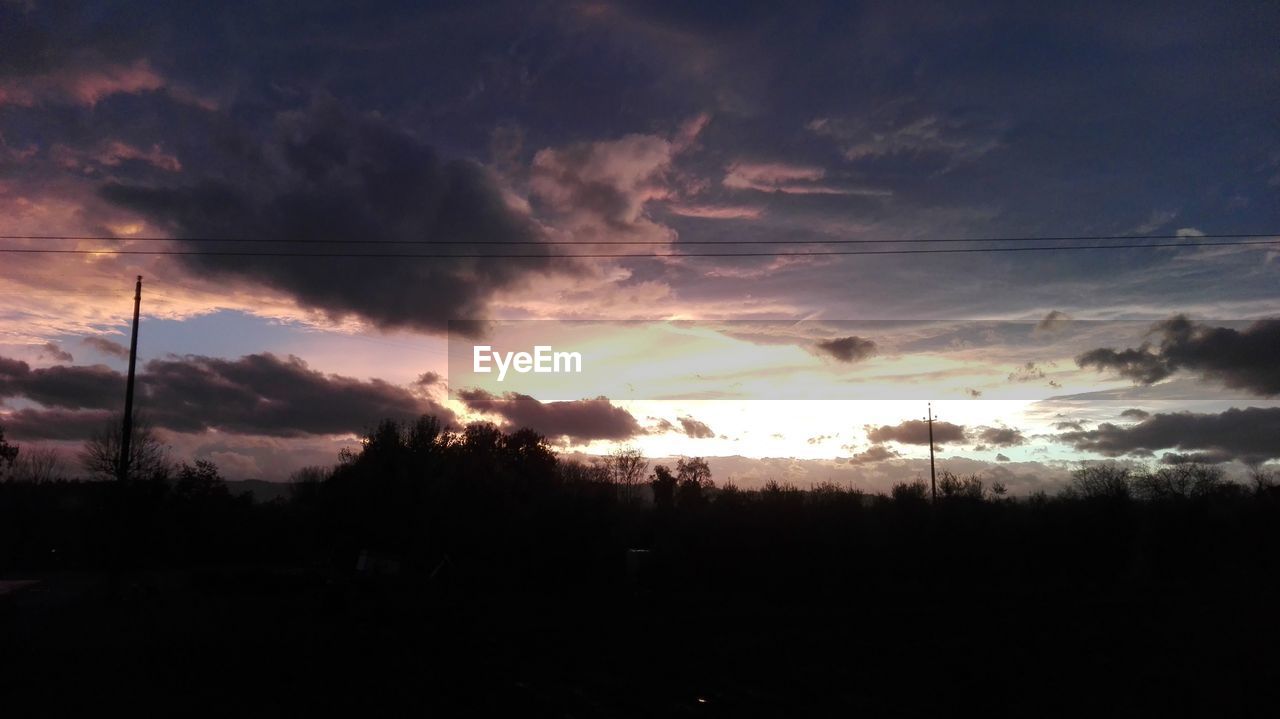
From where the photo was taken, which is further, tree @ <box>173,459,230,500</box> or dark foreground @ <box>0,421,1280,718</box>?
tree @ <box>173,459,230,500</box>

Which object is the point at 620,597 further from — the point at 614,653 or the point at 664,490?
the point at 664,490

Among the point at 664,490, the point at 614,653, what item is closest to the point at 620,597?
the point at 614,653

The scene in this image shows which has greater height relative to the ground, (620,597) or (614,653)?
(614,653)

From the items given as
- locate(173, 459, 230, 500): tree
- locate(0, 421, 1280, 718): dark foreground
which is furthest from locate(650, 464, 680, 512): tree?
locate(173, 459, 230, 500): tree

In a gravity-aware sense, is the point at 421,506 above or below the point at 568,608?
above

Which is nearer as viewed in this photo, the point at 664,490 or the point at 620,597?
the point at 620,597

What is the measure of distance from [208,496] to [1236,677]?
147 feet

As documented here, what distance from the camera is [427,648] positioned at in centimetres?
1612

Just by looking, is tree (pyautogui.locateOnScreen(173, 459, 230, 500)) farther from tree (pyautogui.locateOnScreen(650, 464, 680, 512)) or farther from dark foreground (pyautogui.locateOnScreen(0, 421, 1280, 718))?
tree (pyautogui.locateOnScreen(650, 464, 680, 512))

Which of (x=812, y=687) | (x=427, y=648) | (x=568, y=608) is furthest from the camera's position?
(x=568, y=608)

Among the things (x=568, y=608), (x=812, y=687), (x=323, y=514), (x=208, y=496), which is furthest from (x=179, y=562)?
(x=812, y=687)

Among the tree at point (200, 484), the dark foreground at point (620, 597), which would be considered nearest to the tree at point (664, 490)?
the dark foreground at point (620, 597)

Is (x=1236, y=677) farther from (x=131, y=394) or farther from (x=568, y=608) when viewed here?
(x=131, y=394)

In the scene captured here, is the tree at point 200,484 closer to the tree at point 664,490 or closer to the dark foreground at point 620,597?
the dark foreground at point 620,597
